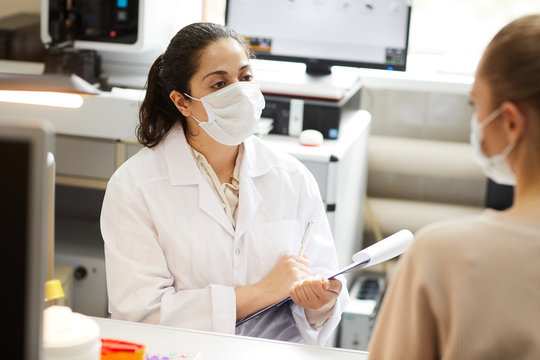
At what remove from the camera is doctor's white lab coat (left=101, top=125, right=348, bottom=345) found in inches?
64.4

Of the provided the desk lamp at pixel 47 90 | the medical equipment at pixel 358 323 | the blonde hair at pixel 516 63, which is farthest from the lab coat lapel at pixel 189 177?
the medical equipment at pixel 358 323

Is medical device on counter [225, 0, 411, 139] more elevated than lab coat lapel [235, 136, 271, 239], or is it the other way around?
medical device on counter [225, 0, 411, 139]

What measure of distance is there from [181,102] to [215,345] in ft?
2.13

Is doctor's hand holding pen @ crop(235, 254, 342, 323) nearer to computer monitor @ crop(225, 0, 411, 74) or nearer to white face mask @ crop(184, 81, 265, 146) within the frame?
white face mask @ crop(184, 81, 265, 146)

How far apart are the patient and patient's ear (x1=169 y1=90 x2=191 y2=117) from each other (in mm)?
1009

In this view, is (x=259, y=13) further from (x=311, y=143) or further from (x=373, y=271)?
(x=373, y=271)

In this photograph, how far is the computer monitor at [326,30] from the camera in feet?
9.29

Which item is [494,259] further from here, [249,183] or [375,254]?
[249,183]

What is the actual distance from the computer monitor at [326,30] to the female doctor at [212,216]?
1.07 m

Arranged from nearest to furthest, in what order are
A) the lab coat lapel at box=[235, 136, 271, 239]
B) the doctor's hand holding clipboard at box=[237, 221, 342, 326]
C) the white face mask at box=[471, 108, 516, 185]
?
the white face mask at box=[471, 108, 516, 185]
the doctor's hand holding clipboard at box=[237, 221, 342, 326]
the lab coat lapel at box=[235, 136, 271, 239]

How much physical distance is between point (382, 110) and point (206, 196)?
6.09ft

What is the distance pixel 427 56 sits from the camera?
3.64 meters

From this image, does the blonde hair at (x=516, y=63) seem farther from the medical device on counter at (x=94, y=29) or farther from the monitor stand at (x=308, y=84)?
the medical device on counter at (x=94, y=29)

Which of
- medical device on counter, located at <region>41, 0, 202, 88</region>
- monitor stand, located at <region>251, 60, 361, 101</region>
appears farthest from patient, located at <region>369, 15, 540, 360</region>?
medical device on counter, located at <region>41, 0, 202, 88</region>
